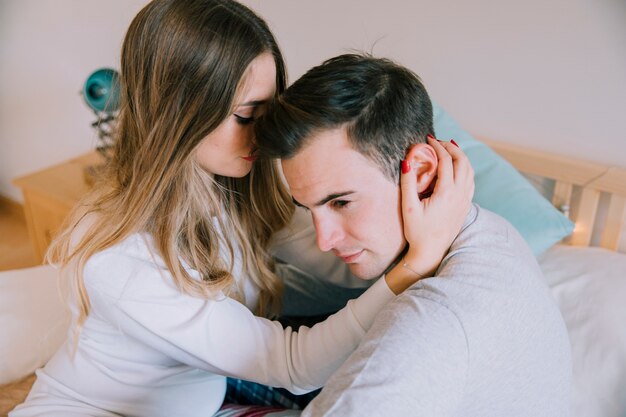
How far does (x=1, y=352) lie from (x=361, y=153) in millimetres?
1026

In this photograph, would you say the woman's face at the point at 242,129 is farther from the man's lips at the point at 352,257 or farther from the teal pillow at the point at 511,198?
the teal pillow at the point at 511,198

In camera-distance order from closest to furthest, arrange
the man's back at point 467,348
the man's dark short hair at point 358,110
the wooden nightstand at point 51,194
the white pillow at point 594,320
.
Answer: the man's back at point 467,348, the man's dark short hair at point 358,110, the white pillow at point 594,320, the wooden nightstand at point 51,194

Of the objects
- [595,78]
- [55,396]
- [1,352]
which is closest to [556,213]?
[595,78]

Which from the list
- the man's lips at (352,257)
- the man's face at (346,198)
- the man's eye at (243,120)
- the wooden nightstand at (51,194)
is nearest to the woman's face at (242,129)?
the man's eye at (243,120)

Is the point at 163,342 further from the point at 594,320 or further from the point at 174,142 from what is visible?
the point at 594,320

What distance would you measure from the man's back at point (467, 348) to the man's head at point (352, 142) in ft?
0.44

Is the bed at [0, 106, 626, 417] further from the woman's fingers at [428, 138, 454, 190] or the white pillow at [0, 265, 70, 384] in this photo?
the woman's fingers at [428, 138, 454, 190]

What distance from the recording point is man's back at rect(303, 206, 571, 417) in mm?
690

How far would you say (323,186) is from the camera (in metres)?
0.90

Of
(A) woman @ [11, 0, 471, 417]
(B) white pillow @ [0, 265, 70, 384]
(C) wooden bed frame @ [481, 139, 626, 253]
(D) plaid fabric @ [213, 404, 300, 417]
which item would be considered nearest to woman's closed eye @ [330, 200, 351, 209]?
(A) woman @ [11, 0, 471, 417]

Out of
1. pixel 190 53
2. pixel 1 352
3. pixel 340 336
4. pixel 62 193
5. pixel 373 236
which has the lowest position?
pixel 1 352

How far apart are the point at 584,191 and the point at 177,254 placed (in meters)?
0.97

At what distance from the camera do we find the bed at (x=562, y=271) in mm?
1147

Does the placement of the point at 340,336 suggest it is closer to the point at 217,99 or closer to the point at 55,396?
the point at 217,99
